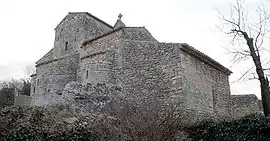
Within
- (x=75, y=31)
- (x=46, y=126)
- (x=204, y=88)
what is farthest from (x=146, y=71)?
(x=75, y=31)

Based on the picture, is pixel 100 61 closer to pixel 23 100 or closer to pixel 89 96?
pixel 89 96

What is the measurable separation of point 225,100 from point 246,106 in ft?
10.4

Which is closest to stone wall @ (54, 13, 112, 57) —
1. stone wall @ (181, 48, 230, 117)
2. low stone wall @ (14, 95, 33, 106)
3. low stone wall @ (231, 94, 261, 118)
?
low stone wall @ (14, 95, 33, 106)

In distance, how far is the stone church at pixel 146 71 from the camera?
43.6ft

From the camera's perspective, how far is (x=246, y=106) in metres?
19.3

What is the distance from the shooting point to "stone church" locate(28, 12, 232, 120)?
13289 mm

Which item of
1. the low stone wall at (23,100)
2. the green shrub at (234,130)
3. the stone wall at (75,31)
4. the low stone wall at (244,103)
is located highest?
the stone wall at (75,31)

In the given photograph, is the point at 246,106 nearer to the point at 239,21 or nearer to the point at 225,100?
the point at 225,100

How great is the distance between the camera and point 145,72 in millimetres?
14164

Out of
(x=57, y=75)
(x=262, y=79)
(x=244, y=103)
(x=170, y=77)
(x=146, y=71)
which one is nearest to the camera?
(x=262, y=79)

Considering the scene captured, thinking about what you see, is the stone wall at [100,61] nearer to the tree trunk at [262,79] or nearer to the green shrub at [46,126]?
the green shrub at [46,126]

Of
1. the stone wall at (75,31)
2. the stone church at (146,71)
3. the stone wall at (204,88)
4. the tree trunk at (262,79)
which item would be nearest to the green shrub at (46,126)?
the stone church at (146,71)

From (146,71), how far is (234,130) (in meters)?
5.18

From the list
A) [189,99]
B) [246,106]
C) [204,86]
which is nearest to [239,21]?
[204,86]
